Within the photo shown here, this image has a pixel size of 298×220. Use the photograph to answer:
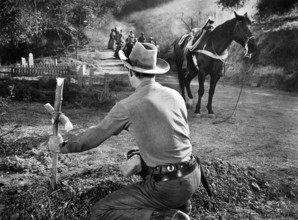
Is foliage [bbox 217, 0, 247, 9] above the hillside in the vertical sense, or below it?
above

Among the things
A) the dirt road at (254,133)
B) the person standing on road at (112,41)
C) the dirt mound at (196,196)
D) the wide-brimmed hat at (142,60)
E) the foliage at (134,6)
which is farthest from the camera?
the person standing on road at (112,41)

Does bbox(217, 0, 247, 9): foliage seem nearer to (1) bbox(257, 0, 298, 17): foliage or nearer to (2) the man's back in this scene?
(1) bbox(257, 0, 298, 17): foliage

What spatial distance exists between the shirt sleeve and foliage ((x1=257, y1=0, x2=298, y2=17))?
14761 millimetres

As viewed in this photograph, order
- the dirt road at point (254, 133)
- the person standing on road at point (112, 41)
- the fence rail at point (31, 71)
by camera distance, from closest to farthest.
A: the dirt road at point (254, 133) → the fence rail at point (31, 71) → the person standing on road at point (112, 41)

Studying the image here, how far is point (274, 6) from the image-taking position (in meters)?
15.9

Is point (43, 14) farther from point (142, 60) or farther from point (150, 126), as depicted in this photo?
point (150, 126)

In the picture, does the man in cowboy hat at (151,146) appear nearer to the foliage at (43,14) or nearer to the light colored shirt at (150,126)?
the light colored shirt at (150,126)

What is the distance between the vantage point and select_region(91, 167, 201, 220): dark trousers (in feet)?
8.00

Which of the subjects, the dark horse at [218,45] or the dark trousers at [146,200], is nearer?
the dark trousers at [146,200]

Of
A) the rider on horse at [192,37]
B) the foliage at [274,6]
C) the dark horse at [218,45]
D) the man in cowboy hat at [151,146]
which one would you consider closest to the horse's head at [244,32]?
the dark horse at [218,45]

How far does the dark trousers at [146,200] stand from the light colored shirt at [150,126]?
0.17 meters

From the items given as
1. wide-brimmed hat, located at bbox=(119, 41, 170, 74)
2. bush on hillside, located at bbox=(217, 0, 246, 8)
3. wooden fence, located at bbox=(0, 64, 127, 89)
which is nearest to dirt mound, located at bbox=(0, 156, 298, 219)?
wide-brimmed hat, located at bbox=(119, 41, 170, 74)

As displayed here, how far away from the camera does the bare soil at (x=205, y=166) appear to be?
360cm

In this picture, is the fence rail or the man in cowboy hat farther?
the fence rail
